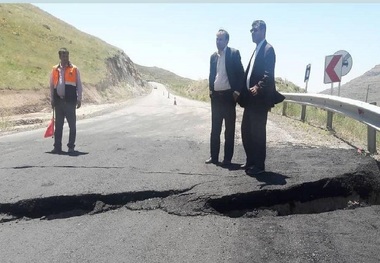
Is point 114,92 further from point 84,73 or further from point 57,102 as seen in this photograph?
point 57,102

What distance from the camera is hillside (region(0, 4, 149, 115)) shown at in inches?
977

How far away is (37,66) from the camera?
3409 cm

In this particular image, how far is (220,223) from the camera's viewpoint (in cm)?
378

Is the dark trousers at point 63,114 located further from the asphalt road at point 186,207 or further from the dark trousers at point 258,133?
the dark trousers at point 258,133

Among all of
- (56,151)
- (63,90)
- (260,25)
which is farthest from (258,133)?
(63,90)

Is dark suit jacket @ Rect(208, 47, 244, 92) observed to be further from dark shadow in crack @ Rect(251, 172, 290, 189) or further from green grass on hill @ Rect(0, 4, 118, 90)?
green grass on hill @ Rect(0, 4, 118, 90)

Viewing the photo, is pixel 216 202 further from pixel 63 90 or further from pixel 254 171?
pixel 63 90

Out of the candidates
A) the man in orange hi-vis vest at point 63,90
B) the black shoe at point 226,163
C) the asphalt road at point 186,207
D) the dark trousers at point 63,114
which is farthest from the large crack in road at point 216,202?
the dark trousers at point 63,114

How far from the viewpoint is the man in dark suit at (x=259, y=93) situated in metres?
5.09

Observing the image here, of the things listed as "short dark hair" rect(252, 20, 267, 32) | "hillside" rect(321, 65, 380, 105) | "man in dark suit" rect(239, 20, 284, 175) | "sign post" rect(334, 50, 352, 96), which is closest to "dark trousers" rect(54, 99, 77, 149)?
"man in dark suit" rect(239, 20, 284, 175)

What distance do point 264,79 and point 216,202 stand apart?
1.62 meters

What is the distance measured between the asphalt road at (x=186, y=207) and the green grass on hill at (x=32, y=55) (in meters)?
Answer: 21.4

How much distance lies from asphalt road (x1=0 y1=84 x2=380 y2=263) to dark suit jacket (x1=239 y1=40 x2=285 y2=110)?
886 mm

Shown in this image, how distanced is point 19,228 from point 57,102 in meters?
3.90
